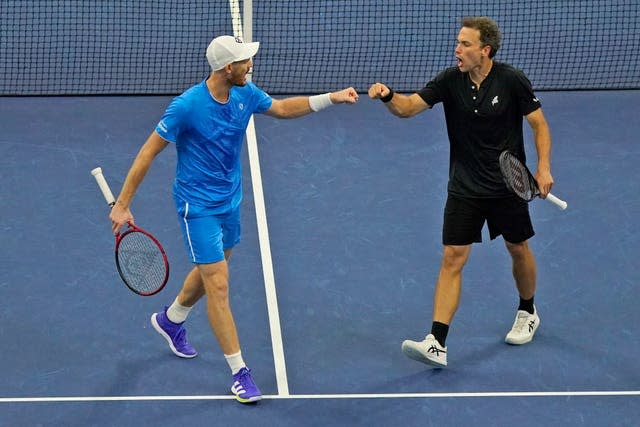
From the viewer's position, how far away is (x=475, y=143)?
7.63m

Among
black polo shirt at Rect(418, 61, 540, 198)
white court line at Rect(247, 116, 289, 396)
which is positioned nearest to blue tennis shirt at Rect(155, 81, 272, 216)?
white court line at Rect(247, 116, 289, 396)

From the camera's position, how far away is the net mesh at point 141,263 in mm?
7355

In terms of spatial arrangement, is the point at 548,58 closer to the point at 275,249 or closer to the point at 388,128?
the point at 388,128

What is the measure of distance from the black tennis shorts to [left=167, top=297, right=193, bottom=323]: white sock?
168 cm

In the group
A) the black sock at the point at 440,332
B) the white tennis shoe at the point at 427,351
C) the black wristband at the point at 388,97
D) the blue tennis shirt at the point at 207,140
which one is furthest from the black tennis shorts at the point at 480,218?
the blue tennis shirt at the point at 207,140

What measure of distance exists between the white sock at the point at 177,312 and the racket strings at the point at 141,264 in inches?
18.6

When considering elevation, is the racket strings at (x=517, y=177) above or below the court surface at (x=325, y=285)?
above

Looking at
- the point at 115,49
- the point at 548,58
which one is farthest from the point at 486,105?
the point at 115,49

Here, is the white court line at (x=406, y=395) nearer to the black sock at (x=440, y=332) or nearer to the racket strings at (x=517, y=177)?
the black sock at (x=440, y=332)

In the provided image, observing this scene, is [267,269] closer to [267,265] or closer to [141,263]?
[267,265]

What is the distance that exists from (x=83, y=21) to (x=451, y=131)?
622cm

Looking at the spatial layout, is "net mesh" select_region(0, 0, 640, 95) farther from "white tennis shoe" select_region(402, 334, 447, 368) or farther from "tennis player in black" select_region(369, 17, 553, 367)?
"white tennis shoe" select_region(402, 334, 447, 368)

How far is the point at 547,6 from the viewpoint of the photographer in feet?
43.1

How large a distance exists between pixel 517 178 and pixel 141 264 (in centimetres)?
232
